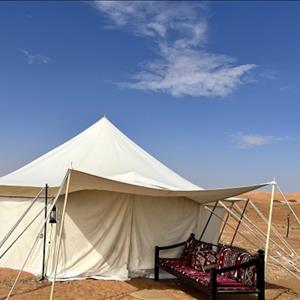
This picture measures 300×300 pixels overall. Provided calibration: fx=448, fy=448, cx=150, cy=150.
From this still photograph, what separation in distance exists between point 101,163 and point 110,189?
78.1 inches

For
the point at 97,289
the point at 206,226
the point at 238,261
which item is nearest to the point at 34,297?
the point at 97,289

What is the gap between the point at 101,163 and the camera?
10.4m

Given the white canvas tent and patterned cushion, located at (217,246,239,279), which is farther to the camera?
the white canvas tent

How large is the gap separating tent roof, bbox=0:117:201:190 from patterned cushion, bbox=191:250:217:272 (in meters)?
1.53

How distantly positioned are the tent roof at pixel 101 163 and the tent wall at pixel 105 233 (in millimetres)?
483

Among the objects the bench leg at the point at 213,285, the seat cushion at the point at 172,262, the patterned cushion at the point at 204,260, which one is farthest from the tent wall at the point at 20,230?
the bench leg at the point at 213,285

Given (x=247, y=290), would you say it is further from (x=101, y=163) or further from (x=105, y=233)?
(x=101, y=163)

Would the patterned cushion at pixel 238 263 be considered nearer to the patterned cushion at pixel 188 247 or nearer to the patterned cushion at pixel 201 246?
the patterned cushion at pixel 201 246

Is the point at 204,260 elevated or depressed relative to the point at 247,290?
elevated

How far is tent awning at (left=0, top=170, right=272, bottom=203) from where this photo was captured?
7574 mm

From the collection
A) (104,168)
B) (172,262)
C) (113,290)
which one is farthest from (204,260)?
(104,168)

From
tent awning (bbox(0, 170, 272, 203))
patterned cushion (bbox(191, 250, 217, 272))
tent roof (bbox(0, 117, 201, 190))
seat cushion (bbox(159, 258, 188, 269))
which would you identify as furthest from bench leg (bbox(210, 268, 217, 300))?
tent roof (bbox(0, 117, 201, 190))

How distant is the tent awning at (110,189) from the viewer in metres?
7.57

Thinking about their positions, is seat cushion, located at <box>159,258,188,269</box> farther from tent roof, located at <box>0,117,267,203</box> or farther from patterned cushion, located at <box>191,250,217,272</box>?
tent roof, located at <box>0,117,267,203</box>
